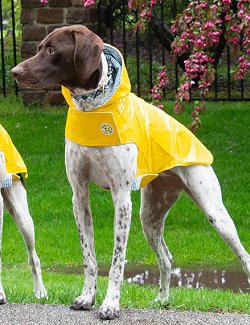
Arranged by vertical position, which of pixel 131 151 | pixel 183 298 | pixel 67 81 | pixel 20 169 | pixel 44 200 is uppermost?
pixel 67 81

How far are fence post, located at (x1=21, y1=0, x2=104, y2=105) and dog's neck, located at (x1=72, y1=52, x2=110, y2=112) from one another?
8.31 m

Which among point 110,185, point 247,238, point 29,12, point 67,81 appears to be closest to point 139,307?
point 110,185

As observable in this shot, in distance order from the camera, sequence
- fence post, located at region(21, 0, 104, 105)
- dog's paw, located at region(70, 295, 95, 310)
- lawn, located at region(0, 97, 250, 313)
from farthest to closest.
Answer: fence post, located at region(21, 0, 104, 105) → lawn, located at region(0, 97, 250, 313) → dog's paw, located at region(70, 295, 95, 310)

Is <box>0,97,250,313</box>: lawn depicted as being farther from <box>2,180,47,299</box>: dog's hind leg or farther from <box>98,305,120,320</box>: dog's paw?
<box>98,305,120,320</box>: dog's paw

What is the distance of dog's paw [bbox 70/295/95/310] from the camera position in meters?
5.96

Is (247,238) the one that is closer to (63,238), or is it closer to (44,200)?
(63,238)

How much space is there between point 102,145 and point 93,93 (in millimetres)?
321

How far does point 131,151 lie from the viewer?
19.0 feet

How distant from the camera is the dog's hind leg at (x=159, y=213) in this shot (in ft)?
21.5

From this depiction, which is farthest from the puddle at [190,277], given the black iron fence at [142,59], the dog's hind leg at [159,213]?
the black iron fence at [142,59]

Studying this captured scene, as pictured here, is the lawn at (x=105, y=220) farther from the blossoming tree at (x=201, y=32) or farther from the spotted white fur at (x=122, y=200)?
the blossoming tree at (x=201, y=32)

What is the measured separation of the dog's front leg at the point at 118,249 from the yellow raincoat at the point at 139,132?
21 cm

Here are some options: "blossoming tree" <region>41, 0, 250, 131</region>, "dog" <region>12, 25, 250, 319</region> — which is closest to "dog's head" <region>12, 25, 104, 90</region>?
"dog" <region>12, 25, 250, 319</region>

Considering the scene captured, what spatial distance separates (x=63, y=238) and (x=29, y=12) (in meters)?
5.20
